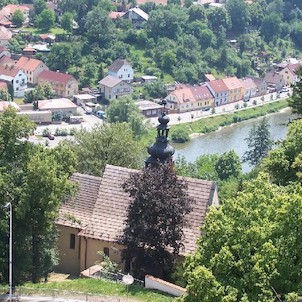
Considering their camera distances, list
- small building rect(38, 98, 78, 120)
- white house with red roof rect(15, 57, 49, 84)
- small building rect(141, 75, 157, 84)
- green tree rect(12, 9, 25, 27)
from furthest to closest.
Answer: green tree rect(12, 9, 25, 27) → small building rect(141, 75, 157, 84) → white house with red roof rect(15, 57, 49, 84) → small building rect(38, 98, 78, 120)

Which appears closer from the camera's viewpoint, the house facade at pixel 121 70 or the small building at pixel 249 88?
the house facade at pixel 121 70

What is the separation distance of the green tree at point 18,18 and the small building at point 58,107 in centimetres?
2671

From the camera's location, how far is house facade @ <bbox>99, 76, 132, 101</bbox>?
74250 mm

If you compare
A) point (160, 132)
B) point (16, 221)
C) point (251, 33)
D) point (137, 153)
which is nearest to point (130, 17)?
point (251, 33)

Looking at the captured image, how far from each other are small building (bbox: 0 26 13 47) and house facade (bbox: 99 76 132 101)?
1513 centimetres

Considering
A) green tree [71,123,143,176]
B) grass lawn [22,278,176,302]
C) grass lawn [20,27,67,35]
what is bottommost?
grass lawn [22,278,176,302]

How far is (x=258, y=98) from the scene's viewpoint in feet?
274

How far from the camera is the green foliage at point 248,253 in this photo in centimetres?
Answer: 1326

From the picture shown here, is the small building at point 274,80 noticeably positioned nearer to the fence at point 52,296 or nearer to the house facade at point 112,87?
the house facade at point 112,87

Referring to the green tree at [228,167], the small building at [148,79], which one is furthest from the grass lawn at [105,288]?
the small building at [148,79]

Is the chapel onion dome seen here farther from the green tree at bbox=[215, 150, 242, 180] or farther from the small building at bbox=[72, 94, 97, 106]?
the small building at bbox=[72, 94, 97, 106]

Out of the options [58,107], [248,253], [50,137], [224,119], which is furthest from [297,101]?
[224,119]

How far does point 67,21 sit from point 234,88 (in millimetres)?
22302

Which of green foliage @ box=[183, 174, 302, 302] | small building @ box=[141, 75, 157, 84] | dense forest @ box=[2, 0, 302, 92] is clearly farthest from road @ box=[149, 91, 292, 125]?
green foliage @ box=[183, 174, 302, 302]
